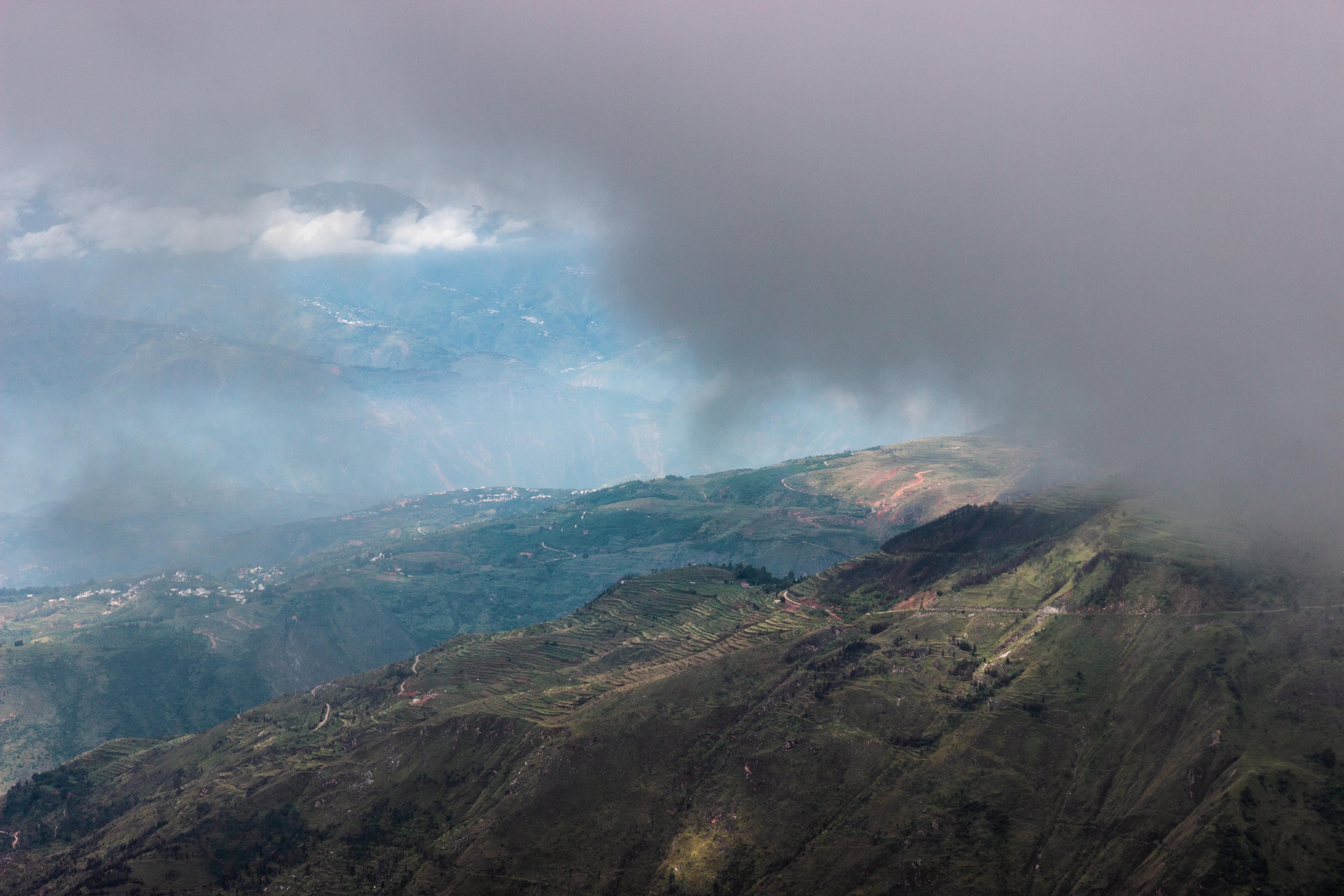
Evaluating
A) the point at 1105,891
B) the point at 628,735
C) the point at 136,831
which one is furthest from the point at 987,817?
the point at 136,831

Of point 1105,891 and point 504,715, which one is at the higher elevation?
point 504,715

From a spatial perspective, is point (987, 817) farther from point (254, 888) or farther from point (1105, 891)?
point (254, 888)

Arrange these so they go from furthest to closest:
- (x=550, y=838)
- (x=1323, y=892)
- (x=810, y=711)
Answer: (x=810, y=711) < (x=550, y=838) < (x=1323, y=892)

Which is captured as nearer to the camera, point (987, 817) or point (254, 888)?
A: point (987, 817)

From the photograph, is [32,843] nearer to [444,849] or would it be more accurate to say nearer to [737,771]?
[444,849]

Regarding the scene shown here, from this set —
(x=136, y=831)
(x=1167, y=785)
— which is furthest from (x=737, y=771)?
(x=136, y=831)

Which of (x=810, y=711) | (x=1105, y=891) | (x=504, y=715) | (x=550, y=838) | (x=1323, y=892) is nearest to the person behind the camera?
(x=1323, y=892)
